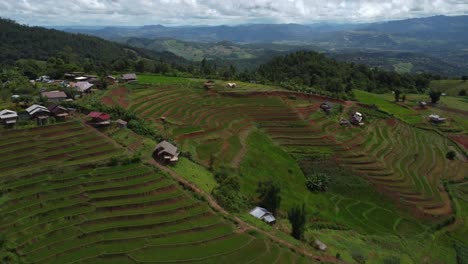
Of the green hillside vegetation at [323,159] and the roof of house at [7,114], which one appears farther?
the roof of house at [7,114]

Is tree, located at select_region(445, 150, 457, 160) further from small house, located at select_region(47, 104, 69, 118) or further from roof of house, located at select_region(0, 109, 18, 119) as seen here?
roof of house, located at select_region(0, 109, 18, 119)

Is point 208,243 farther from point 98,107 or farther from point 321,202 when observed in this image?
point 98,107

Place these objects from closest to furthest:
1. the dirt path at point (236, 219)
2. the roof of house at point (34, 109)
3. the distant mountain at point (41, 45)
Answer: the dirt path at point (236, 219)
the roof of house at point (34, 109)
the distant mountain at point (41, 45)

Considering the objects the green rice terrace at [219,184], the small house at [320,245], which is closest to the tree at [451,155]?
the green rice terrace at [219,184]

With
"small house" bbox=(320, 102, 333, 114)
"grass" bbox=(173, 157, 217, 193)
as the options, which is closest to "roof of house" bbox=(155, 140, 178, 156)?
"grass" bbox=(173, 157, 217, 193)

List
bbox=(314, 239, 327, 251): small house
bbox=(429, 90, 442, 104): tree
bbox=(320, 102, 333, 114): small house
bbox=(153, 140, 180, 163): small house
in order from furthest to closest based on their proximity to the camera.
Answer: bbox=(429, 90, 442, 104): tree, bbox=(320, 102, 333, 114): small house, bbox=(153, 140, 180, 163): small house, bbox=(314, 239, 327, 251): small house

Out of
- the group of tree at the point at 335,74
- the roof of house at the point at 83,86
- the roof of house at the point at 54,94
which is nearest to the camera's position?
the roof of house at the point at 54,94

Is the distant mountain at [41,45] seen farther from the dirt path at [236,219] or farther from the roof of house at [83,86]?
the dirt path at [236,219]

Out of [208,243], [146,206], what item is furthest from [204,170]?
[208,243]
